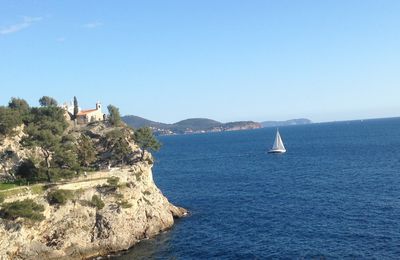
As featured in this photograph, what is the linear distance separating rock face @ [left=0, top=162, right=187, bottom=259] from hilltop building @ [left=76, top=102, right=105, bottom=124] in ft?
146

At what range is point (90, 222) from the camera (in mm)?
63094

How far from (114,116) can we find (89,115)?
17120mm

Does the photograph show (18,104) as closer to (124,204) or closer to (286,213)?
(124,204)

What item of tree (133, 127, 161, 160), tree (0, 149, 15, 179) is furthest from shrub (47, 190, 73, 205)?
tree (133, 127, 161, 160)

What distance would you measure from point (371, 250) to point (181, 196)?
5048 centimetres

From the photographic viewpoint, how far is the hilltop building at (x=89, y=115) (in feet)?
377

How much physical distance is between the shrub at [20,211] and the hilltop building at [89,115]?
58.3 metres

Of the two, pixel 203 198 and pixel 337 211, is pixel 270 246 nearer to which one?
pixel 337 211

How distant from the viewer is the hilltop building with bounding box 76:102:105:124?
11481cm

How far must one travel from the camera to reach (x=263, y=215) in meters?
75.4

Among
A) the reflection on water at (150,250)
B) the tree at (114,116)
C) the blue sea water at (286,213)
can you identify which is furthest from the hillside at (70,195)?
the tree at (114,116)

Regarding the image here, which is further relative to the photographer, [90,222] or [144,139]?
[144,139]

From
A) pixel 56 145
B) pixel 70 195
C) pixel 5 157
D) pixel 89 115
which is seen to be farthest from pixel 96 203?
pixel 89 115

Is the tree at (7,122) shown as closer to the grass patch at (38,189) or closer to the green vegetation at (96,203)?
the grass patch at (38,189)
